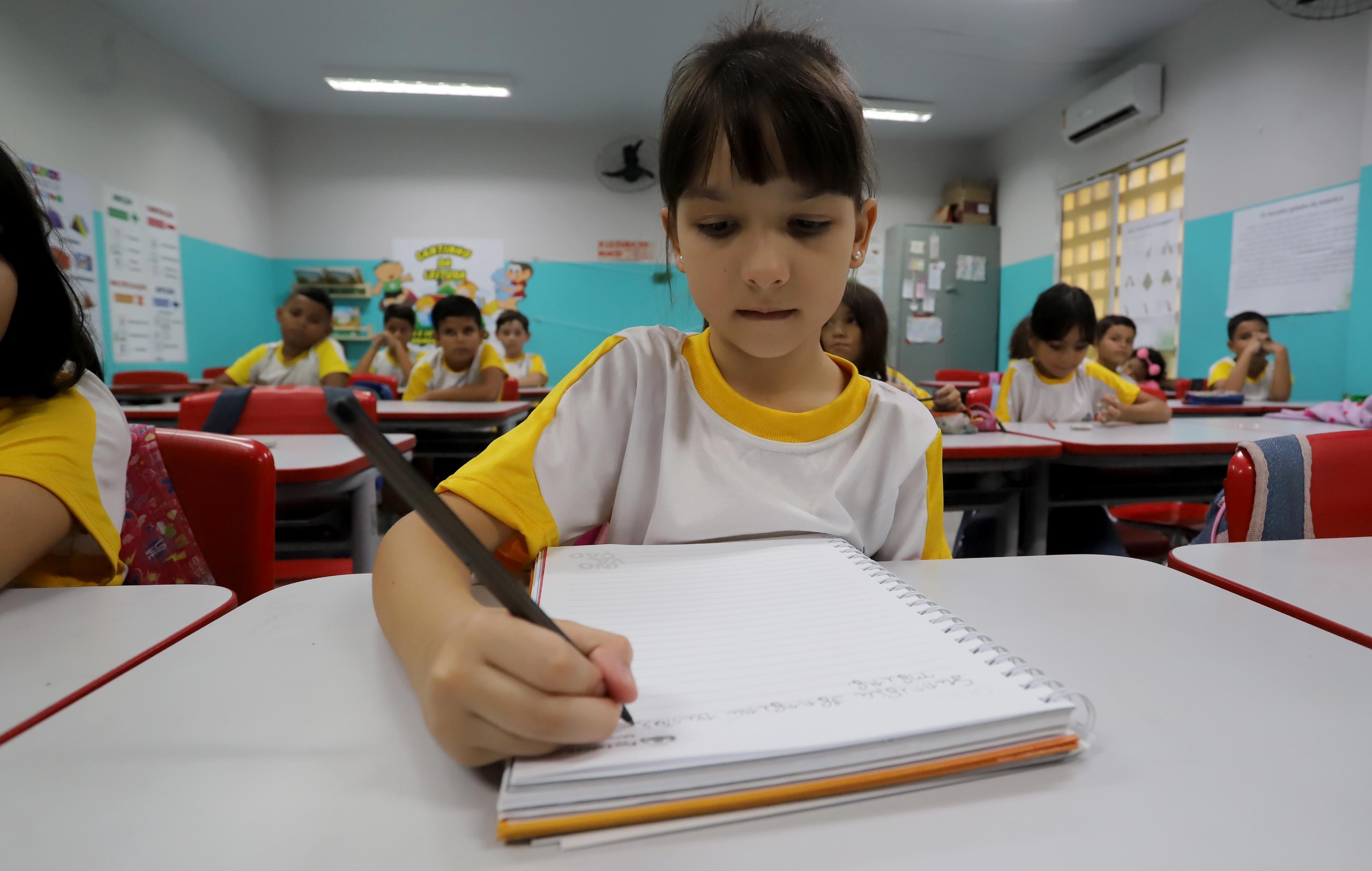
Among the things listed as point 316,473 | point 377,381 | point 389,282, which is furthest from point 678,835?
point 389,282

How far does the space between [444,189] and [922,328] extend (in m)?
4.43

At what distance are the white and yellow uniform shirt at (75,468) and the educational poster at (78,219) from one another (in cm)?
370

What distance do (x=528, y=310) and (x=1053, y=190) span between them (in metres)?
4.47

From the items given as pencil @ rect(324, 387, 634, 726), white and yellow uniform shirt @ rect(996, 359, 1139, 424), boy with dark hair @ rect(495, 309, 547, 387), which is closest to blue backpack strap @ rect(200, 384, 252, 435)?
pencil @ rect(324, 387, 634, 726)

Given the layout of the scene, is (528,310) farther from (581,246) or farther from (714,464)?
(714,464)

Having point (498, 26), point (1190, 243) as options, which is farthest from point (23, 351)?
point (1190, 243)

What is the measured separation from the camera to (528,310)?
655cm

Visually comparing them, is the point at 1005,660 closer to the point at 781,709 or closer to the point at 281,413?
the point at 781,709

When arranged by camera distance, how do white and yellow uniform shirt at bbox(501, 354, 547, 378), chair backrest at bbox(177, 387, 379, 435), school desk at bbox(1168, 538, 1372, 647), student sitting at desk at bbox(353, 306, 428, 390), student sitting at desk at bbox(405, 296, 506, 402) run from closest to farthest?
school desk at bbox(1168, 538, 1372, 647), chair backrest at bbox(177, 387, 379, 435), student sitting at desk at bbox(405, 296, 506, 402), student sitting at desk at bbox(353, 306, 428, 390), white and yellow uniform shirt at bbox(501, 354, 547, 378)

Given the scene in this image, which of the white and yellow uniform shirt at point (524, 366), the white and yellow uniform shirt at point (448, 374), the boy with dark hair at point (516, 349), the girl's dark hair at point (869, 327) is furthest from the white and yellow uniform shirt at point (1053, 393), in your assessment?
the white and yellow uniform shirt at point (524, 366)

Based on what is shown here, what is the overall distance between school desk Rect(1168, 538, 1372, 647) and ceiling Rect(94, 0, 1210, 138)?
12.0 feet

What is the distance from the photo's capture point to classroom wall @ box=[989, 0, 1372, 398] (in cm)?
347

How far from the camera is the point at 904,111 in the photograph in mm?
5891

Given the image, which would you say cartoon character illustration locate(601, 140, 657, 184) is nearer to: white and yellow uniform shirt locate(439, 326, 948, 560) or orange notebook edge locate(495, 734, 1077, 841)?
white and yellow uniform shirt locate(439, 326, 948, 560)
